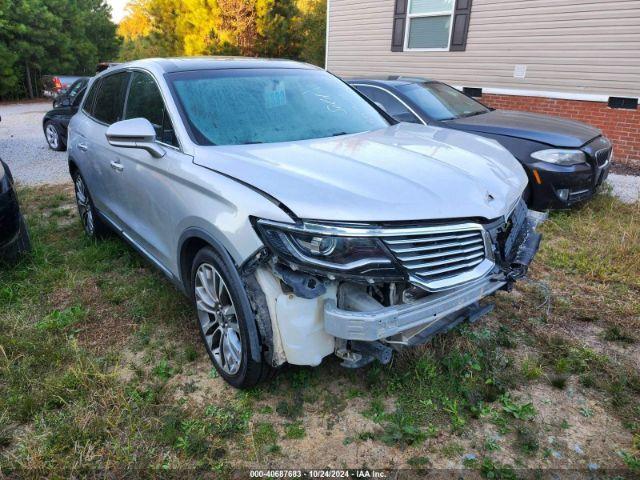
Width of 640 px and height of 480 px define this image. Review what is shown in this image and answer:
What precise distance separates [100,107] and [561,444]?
427cm

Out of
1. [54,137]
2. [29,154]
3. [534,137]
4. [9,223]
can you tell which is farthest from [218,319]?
[29,154]

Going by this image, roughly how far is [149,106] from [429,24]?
8.67 m

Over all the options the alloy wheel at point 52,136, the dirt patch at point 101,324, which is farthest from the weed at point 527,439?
the alloy wheel at point 52,136

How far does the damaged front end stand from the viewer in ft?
6.73

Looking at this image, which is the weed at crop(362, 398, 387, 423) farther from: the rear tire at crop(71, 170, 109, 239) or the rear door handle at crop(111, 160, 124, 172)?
the rear tire at crop(71, 170, 109, 239)

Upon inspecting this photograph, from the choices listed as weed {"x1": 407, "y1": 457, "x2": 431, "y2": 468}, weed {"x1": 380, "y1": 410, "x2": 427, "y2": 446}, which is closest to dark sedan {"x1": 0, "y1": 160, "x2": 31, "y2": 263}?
weed {"x1": 380, "y1": 410, "x2": 427, "y2": 446}

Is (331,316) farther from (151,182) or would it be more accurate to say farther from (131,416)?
(151,182)

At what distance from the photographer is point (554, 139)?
498cm

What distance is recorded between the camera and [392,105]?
5625 mm

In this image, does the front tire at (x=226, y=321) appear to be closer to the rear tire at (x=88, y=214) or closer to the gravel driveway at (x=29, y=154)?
the rear tire at (x=88, y=214)

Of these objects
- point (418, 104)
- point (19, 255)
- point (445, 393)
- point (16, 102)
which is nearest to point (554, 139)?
point (418, 104)

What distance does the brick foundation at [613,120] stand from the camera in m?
8.03

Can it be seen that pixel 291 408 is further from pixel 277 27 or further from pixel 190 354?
pixel 277 27

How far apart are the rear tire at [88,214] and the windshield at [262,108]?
Answer: 81.6 inches
